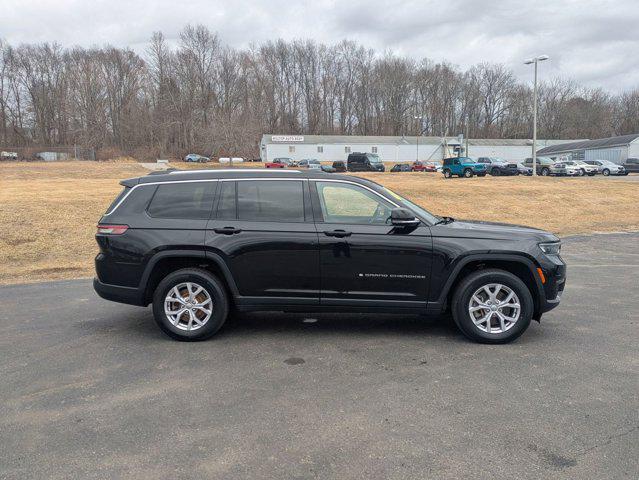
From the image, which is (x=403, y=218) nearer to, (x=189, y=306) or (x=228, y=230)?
(x=228, y=230)

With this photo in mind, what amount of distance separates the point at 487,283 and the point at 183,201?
10.9 feet

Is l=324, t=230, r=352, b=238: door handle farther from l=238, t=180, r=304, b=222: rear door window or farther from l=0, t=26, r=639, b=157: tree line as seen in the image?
l=0, t=26, r=639, b=157: tree line

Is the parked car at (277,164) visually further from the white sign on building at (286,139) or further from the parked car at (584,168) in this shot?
the parked car at (584,168)

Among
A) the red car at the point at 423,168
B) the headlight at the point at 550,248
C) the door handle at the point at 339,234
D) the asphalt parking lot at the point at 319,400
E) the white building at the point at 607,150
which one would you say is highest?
the white building at the point at 607,150

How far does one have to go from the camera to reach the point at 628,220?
17.6m

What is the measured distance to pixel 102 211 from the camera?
563 inches

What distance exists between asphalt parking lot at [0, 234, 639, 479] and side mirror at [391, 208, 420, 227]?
1.22m

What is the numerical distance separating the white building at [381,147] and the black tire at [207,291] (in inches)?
2893

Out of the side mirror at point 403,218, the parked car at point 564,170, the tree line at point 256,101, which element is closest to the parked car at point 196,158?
the tree line at point 256,101

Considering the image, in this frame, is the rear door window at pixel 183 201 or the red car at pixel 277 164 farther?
the red car at pixel 277 164

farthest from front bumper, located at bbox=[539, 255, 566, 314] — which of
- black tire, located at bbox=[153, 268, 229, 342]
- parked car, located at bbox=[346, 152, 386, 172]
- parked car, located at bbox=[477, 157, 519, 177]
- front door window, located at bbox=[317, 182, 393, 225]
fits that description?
parked car, located at bbox=[346, 152, 386, 172]

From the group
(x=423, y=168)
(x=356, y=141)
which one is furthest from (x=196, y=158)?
(x=423, y=168)

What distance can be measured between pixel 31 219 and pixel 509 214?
15205mm

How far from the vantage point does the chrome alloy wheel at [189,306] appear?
519 centimetres
